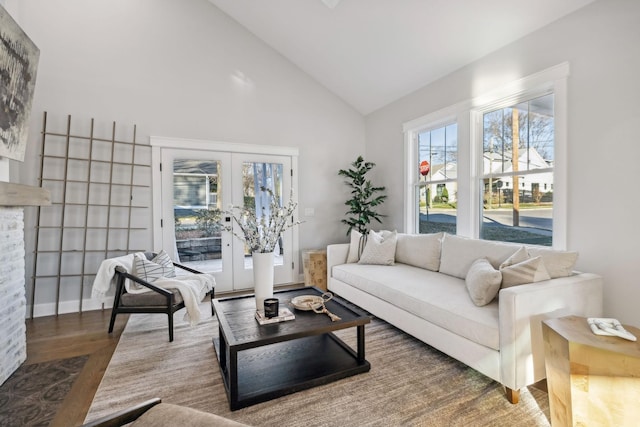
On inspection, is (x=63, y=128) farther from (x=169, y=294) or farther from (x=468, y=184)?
(x=468, y=184)

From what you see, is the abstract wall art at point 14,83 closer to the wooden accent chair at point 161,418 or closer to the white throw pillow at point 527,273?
the wooden accent chair at point 161,418

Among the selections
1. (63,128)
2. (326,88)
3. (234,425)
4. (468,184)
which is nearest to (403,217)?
(468,184)

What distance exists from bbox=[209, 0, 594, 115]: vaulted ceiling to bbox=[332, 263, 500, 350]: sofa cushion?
2.44 meters

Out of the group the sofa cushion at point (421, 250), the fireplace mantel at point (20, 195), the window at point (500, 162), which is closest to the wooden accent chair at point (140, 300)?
the fireplace mantel at point (20, 195)

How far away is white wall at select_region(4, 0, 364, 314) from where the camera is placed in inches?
136

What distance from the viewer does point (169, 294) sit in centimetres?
274

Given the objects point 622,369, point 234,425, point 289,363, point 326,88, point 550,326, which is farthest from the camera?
point 326,88

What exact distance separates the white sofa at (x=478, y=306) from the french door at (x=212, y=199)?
1.87 metres

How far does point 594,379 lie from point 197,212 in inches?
161

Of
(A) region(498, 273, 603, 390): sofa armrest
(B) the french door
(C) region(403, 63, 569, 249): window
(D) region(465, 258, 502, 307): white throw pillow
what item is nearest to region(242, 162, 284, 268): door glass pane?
(B) the french door

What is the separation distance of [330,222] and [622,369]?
3.88 metres

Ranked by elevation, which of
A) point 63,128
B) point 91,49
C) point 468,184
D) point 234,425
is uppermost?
A: point 91,49

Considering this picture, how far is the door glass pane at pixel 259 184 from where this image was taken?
4438 mm

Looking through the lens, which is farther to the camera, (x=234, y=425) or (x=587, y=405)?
(x=587, y=405)
